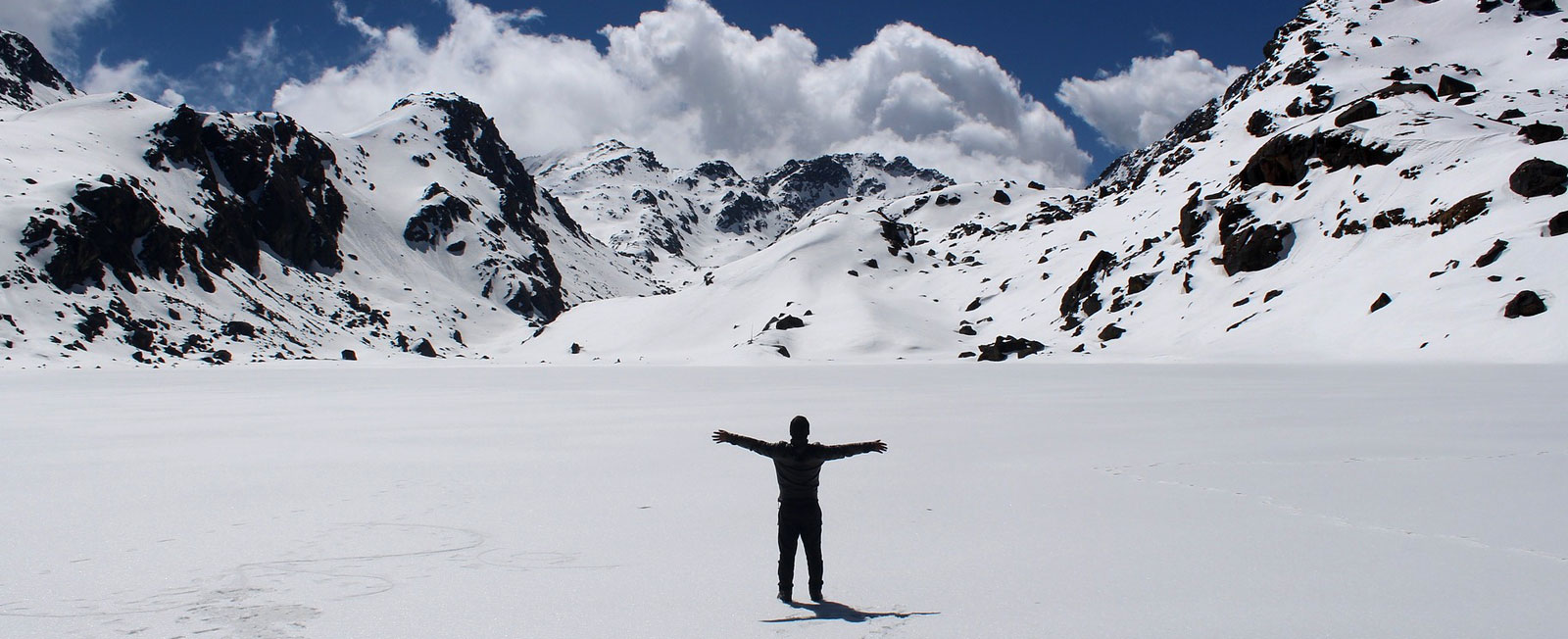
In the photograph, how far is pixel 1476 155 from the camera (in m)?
52.3

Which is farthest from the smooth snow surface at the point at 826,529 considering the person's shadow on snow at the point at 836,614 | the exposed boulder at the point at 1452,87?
the exposed boulder at the point at 1452,87

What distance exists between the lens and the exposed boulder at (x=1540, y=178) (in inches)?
1746

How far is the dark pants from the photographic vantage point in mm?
6559

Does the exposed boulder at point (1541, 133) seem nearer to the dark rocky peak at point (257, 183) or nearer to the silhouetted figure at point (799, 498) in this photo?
the silhouetted figure at point (799, 498)

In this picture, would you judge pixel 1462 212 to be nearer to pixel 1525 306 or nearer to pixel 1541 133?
pixel 1541 133

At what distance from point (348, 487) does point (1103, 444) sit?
38.9ft

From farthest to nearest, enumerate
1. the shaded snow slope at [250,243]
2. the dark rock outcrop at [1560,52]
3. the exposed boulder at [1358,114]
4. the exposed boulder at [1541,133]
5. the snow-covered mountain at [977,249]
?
the dark rock outcrop at [1560,52] → the shaded snow slope at [250,243] → the exposed boulder at [1358,114] → the exposed boulder at [1541,133] → the snow-covered mountain at [977,249]

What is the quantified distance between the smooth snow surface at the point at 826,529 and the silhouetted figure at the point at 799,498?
0.33 meters

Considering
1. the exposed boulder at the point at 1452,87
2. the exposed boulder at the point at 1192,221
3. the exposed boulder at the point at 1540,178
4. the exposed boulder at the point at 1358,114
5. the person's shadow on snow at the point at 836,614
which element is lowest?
the person's shadow on snow at the point at 836,614

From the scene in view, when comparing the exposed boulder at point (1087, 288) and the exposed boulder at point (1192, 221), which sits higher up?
the exposed boulder at point (1192, 221)

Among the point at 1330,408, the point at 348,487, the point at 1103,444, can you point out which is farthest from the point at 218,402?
the point at 1330,408

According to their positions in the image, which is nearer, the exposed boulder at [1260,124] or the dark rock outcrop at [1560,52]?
the dark rock outcrop at [1560,52]

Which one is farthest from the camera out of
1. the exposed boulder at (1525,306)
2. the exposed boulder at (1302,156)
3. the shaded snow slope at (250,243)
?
the shaded snow slope at (250,243)

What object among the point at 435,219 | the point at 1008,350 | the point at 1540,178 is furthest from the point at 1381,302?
the point at 435,219
